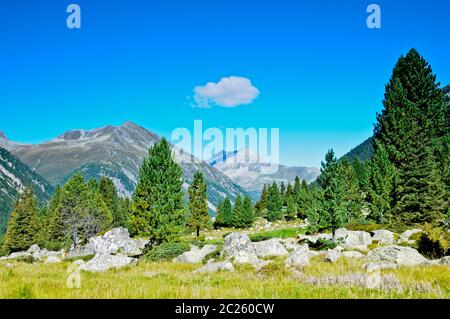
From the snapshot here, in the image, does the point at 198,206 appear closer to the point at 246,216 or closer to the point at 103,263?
the point at 246,216

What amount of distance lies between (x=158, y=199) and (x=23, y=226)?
58.0 metres

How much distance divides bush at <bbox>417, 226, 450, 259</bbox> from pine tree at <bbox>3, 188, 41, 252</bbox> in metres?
76.1

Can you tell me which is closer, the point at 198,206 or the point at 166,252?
the point at 166,252

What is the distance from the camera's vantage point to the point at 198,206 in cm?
6738

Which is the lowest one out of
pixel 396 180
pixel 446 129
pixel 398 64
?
pixel 396 180

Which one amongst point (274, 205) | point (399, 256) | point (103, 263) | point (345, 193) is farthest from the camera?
point (274, 205)

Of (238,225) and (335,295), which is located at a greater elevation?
(335,295)

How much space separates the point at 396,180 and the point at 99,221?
52131mm

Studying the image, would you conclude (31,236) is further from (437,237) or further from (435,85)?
(435,85)

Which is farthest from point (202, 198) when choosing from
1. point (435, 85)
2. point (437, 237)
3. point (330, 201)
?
point (437, 237)

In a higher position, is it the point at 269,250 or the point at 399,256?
the point at 399,256

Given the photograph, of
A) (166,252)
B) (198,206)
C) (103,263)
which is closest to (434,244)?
(166,252)
